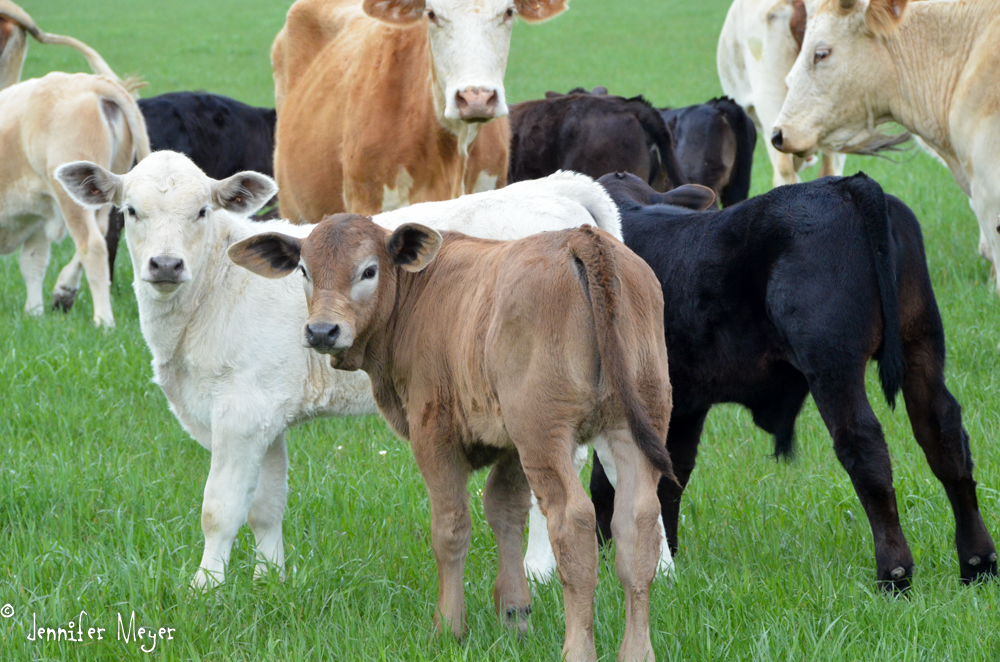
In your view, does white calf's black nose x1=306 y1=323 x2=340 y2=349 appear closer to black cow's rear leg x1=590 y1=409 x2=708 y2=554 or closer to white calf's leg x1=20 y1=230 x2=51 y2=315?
black cow's rear leg x1=590 y1=409 x2=708 y2=554

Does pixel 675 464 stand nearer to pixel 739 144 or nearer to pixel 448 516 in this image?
pixel 448 516

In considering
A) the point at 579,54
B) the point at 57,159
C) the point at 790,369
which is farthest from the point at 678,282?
the point at 579,54

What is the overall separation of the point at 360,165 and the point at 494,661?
345cm

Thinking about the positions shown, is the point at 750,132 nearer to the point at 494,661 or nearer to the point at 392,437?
the point at 392,437

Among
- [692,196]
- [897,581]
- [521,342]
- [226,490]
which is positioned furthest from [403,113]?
[897,581]

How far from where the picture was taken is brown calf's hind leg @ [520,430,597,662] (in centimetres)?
280

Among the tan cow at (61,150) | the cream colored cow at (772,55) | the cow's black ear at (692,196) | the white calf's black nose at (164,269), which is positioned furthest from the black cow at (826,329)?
the cream colored cow at (772,55)

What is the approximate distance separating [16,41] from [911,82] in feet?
28.9

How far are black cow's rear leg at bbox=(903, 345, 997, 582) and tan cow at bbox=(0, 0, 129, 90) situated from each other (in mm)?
8516

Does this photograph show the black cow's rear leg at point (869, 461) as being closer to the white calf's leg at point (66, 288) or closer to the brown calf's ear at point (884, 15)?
the brown calf's ear at point (884, 15)

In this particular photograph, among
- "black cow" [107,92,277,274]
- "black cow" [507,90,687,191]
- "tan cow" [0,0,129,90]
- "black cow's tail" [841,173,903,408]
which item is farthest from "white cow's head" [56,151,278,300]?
"black cow" [107,92,277,274]

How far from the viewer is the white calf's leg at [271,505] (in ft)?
13.9

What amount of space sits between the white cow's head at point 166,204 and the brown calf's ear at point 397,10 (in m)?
1.87

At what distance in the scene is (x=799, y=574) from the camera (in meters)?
3.74
